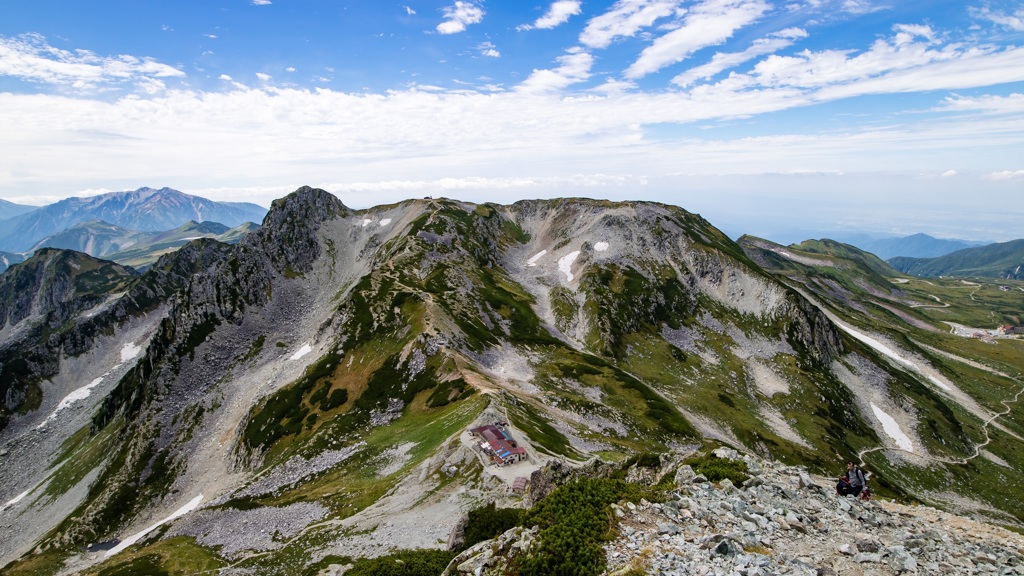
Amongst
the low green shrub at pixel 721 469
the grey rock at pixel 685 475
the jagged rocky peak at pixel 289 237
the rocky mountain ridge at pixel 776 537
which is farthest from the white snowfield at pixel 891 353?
the jagged rocky peak at pixel 289 237

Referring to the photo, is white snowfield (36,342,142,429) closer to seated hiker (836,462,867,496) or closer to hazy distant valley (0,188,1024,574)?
hazy distant valley (0,188,1024,574)

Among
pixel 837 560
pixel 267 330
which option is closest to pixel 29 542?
pixel 267 330

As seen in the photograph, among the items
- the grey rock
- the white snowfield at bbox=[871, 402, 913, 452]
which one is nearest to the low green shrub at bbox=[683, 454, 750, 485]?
the grey rock

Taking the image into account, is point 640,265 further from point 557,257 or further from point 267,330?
point 267,330

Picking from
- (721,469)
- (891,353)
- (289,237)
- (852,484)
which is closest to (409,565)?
(721,469)

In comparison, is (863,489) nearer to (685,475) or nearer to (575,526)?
(685,475)

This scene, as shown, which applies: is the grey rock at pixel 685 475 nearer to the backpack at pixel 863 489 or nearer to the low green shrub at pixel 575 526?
the low green shrub at pixel 575 526
